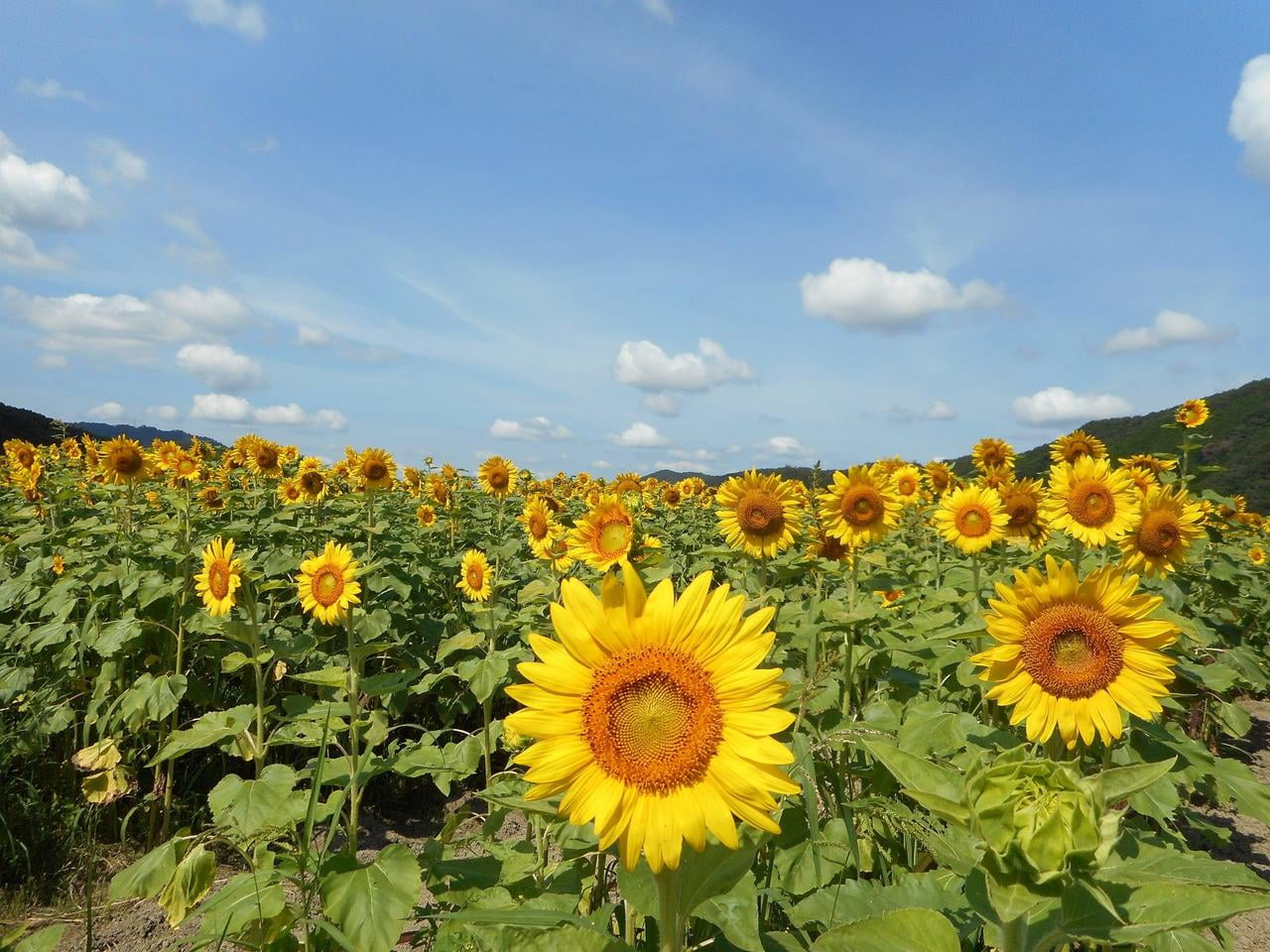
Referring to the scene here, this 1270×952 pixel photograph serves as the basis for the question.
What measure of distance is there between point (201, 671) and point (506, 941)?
204 inches

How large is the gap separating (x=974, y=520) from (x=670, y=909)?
13.9 feet

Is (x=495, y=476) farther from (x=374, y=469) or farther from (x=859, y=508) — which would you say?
(x=859, y=508)

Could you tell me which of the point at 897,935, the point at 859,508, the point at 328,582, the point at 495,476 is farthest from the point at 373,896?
the point at 495,476

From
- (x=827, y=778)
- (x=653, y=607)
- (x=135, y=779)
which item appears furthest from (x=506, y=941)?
(x=135, y=779)

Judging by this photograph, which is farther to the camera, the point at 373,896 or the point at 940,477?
the point at 940,477

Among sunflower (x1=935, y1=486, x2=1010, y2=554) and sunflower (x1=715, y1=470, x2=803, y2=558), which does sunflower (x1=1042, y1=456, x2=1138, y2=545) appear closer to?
sunflower (x1=935, y1=486, x2=1010, y2=554)

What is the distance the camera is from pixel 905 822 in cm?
216

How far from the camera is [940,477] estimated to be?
26.8 feet

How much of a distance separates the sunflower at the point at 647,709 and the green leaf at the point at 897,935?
280 mm

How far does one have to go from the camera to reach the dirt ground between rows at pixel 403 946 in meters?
3.46

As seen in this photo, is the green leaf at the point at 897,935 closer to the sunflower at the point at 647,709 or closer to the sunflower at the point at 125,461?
the sunflower at the point at 647,709

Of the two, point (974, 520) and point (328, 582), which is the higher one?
point (974, 520)

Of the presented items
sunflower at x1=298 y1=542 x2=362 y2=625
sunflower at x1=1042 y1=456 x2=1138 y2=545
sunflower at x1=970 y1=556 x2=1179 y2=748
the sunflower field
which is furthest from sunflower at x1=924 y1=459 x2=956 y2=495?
sunflower at x1=298 y1=542 x2=362 y2=625

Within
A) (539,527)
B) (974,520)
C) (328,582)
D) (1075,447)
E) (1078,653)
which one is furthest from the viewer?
(1075,447)
